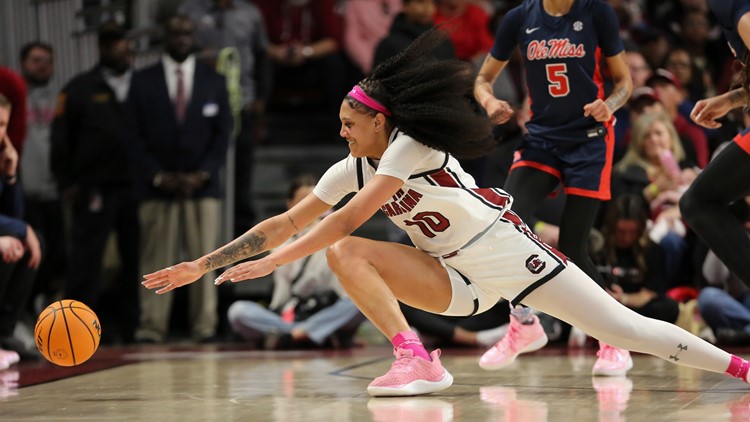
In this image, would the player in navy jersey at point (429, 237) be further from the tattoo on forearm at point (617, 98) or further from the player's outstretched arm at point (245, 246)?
the tattoo on forearm at point (617, 98)

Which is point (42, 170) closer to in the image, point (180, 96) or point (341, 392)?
point (180, 96)

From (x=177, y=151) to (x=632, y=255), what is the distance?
3.55 m

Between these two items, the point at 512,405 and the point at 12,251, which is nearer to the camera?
the point at 512,405

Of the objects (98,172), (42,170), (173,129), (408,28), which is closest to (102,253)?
(98,172)

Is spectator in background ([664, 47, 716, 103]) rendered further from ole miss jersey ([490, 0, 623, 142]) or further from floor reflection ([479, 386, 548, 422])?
floor reflection ([479, 386, 548, 422])

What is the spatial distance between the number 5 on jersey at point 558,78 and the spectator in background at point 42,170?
16.6 ft

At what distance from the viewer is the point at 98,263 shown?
8953 millimetres

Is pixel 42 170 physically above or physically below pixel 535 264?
below

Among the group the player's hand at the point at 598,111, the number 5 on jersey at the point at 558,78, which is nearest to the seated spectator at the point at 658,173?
the number 5 on jersey at the point at 558,78

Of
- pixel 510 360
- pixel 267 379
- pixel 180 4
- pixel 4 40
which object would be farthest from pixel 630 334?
pixel 4 40

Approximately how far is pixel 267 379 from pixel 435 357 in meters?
1.27

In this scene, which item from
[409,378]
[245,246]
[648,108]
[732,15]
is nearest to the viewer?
[245,246]

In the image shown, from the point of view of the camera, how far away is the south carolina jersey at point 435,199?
459cm

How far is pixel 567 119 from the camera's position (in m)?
5.75
